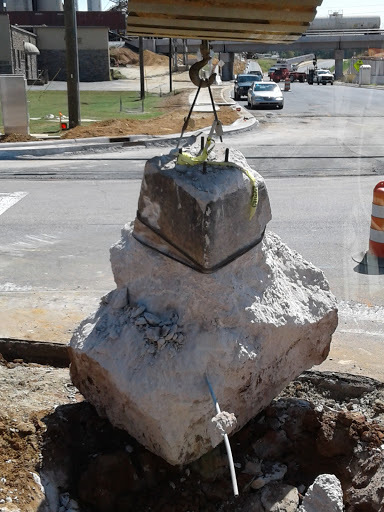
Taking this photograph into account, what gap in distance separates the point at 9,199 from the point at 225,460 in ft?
28.1

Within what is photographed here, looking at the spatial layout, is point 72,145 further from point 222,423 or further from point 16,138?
point 222,423

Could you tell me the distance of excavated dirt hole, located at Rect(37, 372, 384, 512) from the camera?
3734 mm

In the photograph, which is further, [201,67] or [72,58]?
[72,58]

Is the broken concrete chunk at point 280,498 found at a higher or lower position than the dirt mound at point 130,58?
lower

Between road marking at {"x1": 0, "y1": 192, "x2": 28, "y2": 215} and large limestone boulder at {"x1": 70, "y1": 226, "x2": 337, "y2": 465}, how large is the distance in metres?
7.23

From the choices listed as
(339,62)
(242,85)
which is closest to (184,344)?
(242,85)

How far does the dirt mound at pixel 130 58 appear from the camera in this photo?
219ft

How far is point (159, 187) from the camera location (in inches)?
144

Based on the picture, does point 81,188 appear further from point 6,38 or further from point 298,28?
point 6,38

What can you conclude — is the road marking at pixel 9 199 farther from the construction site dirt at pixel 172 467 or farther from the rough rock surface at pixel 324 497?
the rough rock surface at pixel 324 497

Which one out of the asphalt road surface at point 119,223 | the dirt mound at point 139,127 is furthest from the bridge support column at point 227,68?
the asphalt road surface at point 119,223

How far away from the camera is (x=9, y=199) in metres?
11.4

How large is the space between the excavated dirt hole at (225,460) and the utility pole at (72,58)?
52.0 feet

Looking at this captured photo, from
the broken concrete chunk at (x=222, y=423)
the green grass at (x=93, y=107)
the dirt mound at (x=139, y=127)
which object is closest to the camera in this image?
the broken concrete chunk at (x=222, y=423)
